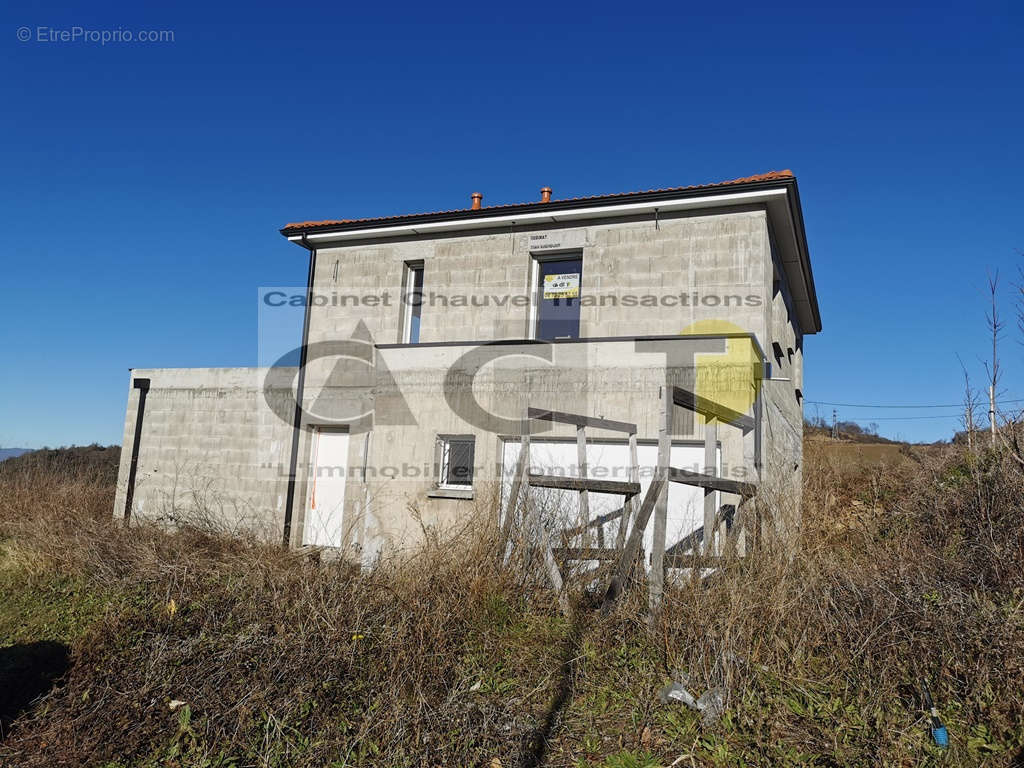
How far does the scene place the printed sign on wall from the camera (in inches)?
435

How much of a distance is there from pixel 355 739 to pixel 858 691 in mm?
3204

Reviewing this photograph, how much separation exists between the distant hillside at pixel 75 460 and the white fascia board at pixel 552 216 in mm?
10050

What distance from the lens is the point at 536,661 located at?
527 centimetres

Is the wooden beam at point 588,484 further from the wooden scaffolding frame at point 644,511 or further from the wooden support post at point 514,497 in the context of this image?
the wooden support post at point 514,497

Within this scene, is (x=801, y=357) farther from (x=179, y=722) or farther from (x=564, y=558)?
(x=179, y=722)

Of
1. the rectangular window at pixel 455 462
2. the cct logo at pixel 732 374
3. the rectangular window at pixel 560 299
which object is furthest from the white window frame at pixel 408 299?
the cct logo at pixel 732 374

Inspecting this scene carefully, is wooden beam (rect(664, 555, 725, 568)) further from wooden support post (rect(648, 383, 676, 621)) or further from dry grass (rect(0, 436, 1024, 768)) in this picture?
wooden support post (rect(648, 383, 676, 621))

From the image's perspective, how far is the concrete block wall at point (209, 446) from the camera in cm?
1242

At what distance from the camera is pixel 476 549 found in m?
6.14

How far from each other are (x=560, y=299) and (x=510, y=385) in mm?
2043

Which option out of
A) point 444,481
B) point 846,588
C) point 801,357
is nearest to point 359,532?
point 444,481

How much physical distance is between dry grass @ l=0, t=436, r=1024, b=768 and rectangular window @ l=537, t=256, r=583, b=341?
5.32 m

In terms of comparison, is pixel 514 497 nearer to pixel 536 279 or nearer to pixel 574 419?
pixel 574 419

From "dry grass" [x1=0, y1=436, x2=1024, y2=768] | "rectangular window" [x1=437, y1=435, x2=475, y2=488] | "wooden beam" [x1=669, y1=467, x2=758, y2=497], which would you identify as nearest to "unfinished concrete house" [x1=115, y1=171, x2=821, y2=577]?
"rectangular window" [x1=437, y1=435, x2=475, y2=488]
